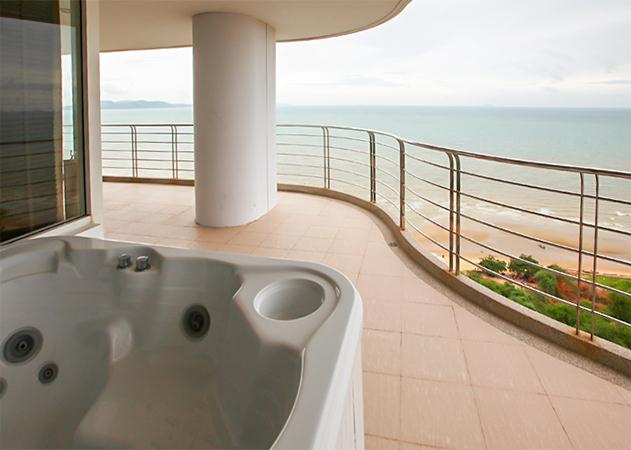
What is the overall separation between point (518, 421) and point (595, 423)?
23 cm

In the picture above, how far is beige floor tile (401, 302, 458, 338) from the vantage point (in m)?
1.93

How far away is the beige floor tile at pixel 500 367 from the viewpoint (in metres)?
1.53

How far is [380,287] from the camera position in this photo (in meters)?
2.46

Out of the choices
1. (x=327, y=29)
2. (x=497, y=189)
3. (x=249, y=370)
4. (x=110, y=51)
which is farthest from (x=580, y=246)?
(x=497, y=189)

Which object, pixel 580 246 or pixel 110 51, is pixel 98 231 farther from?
pixel 110 51

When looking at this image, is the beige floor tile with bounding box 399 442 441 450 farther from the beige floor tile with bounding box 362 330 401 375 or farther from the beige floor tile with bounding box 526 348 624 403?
the beige floor tile with bounding box 526 348 624 403

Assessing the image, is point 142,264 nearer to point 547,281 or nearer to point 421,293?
point 421,293

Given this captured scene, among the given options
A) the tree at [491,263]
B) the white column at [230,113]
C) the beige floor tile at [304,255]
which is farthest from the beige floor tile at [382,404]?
the tree at [491,263]

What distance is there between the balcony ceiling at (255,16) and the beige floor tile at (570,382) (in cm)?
262

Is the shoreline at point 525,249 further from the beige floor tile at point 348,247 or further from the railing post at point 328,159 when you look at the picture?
the beige floor tile at point 348,247

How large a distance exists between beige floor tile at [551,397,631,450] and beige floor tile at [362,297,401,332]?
2.38 ft

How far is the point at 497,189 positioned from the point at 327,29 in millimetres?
9935

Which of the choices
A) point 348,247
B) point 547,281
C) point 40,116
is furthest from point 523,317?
point 547,281

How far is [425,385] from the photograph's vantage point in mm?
1532
